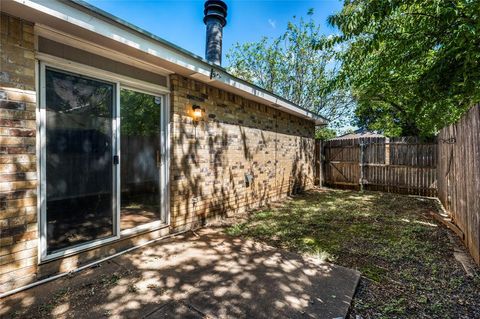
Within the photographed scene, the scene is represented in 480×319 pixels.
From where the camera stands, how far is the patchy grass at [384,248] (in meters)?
2.23

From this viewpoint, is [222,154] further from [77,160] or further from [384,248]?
[384,248]

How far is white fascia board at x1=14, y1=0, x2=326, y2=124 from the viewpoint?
7.36 ft

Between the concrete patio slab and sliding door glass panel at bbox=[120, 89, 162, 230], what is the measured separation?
2.06 ft

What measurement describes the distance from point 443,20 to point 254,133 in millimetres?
3897

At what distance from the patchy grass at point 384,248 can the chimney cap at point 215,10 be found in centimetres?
499

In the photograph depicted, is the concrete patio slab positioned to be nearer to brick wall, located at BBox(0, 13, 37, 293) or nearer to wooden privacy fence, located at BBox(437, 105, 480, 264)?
brick wall, located at BBox(0, 13, 37, 293)

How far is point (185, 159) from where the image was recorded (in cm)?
413

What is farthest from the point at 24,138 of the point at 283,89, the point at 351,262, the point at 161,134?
the point at 283,89

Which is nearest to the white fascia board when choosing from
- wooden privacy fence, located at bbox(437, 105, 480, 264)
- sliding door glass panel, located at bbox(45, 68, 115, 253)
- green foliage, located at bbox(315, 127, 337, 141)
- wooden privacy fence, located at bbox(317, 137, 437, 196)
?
sliding door glass panel, located at bbox(45, 68, 115, 253)

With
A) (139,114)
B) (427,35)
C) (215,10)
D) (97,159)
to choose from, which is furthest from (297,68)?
(97,159)

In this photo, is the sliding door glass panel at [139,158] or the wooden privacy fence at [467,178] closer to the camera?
the wooden privacy fence at [467,178]

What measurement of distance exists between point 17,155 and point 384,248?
4588 mm

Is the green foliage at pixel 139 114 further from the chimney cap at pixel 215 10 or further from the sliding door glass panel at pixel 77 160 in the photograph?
the chimney cap at pixel 215 10

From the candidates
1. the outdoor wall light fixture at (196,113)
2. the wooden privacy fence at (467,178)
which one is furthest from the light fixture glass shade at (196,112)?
the wooden privacy fence at (467,178)
